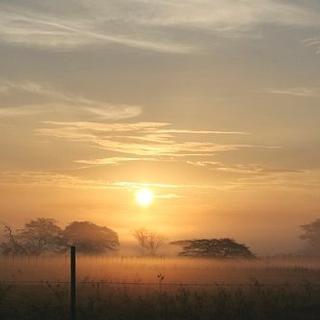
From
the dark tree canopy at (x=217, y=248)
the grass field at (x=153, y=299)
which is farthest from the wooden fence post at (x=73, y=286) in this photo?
the dark tree canopy at (x=217, y=248)

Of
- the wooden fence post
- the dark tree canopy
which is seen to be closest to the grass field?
the wooden fence post

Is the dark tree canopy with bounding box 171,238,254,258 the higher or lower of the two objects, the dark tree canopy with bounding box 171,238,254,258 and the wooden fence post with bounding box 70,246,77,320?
the higher

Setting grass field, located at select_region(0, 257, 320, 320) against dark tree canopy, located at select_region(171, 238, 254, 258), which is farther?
dark tree canopy, located at select_region(171, 238, 254, 258)

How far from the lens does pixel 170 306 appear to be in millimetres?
19984

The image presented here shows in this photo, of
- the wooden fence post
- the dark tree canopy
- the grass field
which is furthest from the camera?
the dark tree canopy

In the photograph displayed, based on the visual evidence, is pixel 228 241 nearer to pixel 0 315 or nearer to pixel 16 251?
pixel 16 251

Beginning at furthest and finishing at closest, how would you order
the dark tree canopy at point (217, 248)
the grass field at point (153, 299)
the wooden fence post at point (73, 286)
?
the dark tree canopy at point (217, 248), the grass field at point (153, 299), the wooden fence post at point (73, 286)

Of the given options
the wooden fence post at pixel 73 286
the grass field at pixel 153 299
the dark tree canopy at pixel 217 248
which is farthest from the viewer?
the dark tree canopy at pixel 217 248

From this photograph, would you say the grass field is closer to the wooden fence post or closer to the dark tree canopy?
the wooden fence post

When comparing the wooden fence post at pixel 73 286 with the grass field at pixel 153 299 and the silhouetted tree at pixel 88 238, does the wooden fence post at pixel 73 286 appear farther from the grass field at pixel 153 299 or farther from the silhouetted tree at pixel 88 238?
the silhouetted tree at pixel 88 238

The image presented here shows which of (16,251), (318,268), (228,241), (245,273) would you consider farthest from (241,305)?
(228,241)

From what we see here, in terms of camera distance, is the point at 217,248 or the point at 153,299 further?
the point at 217,248

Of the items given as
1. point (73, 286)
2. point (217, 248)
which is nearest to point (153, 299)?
point (73, 286)

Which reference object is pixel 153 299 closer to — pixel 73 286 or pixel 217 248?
pixel 73 286
